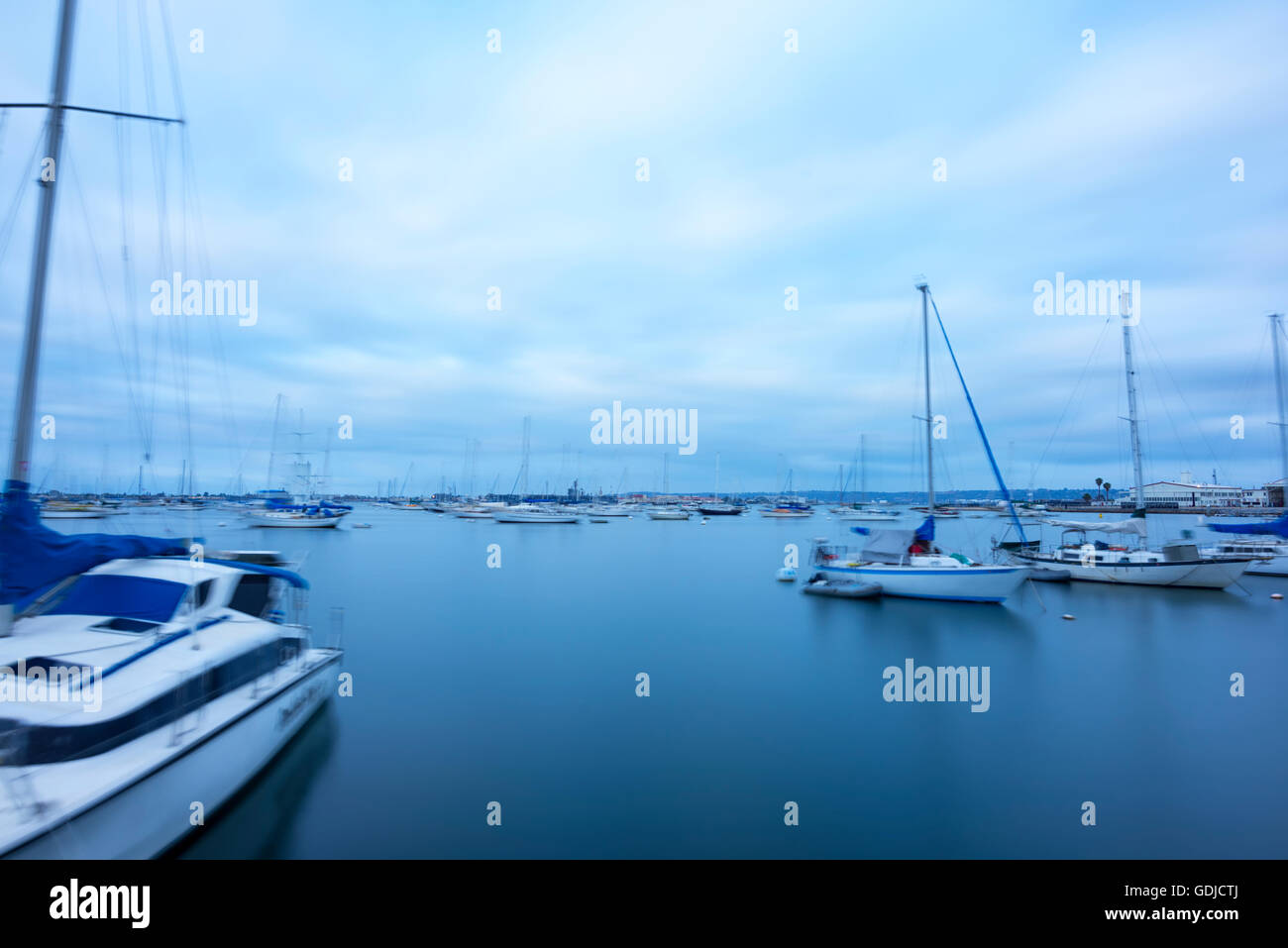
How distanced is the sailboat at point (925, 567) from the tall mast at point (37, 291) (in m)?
31.1

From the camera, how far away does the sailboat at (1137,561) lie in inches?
1369

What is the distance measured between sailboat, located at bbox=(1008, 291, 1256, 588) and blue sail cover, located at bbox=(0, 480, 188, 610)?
40081 mm

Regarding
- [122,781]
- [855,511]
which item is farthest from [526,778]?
[855,511]

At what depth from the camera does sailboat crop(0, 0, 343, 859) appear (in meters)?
6.70

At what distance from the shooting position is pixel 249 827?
9.65m

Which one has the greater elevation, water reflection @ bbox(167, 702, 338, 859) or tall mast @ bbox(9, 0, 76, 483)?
tall mast @ bbox(9, 0, 76, 483)

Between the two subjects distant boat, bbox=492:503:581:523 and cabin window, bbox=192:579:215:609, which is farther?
distant boat, bbox=492:503:581:523

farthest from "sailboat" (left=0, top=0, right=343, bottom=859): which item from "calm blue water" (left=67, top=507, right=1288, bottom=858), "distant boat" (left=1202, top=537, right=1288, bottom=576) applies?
"distant boat" (left=1202, top=537, right=1288, bottom=576)

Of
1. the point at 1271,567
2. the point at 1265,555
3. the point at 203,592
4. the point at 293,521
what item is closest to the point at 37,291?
the point at 203,592

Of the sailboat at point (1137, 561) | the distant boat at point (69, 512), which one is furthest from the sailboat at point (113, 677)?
the distant boat at point (69, 512)

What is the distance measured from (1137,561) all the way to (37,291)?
46131 mm

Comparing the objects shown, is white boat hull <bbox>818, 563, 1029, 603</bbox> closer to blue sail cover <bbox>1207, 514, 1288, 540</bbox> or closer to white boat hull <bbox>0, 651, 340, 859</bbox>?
blue sail cover <bbox>1207, 514, 1288, 540</bbox>

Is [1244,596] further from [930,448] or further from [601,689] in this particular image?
[601,689]
